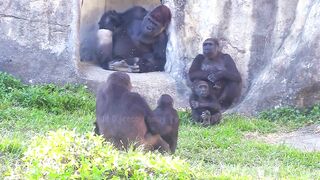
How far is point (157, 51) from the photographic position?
13.7 meters

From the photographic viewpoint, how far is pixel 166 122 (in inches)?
316

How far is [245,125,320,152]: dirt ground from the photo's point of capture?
9773 millimetres

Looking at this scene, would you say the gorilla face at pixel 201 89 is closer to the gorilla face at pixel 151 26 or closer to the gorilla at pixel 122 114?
the gorilla face at pixel 151 26

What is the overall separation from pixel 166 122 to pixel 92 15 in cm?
717

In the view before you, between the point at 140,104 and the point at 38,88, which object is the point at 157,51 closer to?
the point at 38,88

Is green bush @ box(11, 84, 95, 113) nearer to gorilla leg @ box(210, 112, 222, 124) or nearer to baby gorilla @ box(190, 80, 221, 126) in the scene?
baby gorilla @ box(190, 80, 221, 126)

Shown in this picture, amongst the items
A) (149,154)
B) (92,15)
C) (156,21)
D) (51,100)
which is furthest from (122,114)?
(92,15)

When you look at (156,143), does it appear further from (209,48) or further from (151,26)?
(151,26)

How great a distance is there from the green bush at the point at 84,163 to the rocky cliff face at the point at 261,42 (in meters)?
5.58

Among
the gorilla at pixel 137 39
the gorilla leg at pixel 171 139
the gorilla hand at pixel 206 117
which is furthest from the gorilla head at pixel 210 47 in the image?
the gorilla leg at pixel 171 139

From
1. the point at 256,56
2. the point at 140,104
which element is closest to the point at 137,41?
the point at 256,56

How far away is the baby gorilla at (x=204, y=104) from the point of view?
10984 millimetres

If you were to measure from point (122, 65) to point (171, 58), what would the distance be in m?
0.86

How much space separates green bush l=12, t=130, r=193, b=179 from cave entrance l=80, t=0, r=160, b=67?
788 cm
